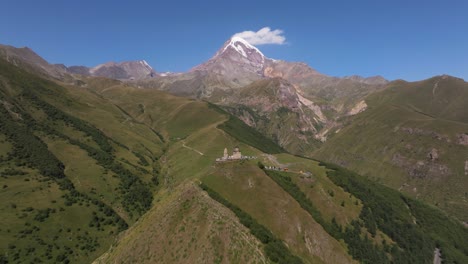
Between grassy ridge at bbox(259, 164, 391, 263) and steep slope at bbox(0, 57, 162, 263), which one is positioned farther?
grassy ridge at bbox(259, 164, 391, 263)

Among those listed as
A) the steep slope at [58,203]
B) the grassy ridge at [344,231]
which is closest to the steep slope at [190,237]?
the steep slope at [58,203]

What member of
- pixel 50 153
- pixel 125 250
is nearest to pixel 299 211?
pixel 125 250

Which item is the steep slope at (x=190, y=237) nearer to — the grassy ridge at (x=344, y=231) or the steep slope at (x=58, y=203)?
the steep slope at (x=58, y=203)

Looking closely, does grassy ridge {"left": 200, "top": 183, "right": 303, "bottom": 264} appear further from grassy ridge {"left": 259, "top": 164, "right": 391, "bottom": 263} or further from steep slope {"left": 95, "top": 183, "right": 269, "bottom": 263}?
grassy ridge {"left": 259, "top": 164, "right": 391, "bottom": 263}

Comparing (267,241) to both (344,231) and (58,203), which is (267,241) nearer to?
(344,231)

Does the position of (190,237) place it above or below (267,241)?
below

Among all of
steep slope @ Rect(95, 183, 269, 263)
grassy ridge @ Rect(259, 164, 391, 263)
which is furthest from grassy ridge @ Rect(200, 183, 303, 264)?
grassy ridge @ Rect(259, 164, 391, 263)

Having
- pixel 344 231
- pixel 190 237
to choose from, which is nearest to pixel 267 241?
pixel 190 237

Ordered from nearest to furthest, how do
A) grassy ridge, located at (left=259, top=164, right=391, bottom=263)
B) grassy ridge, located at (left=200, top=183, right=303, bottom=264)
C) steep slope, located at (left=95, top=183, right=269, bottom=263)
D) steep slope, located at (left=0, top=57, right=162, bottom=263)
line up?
steep slope, located at (left=95, top=183, right=269, bottom=263) → grassy ridge, located at (left=200, top=183, right=303, bottom=264) → steep slope, located at (left=0, top=57, right=162, bottom=263) → grassy ridge, located at (left=259, top=164, right=391, bottom=263)

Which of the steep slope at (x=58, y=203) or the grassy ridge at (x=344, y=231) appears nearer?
the steep slope at (x=58, y=203)

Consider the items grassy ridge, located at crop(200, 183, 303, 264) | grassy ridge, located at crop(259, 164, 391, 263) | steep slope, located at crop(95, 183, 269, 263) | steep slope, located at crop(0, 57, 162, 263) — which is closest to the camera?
steep slope, located at crop(95, 183, 269, 263)

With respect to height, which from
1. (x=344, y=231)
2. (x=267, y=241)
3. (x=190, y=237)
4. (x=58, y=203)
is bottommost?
(x=58, y=203)

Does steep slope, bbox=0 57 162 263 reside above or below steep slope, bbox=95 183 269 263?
below
